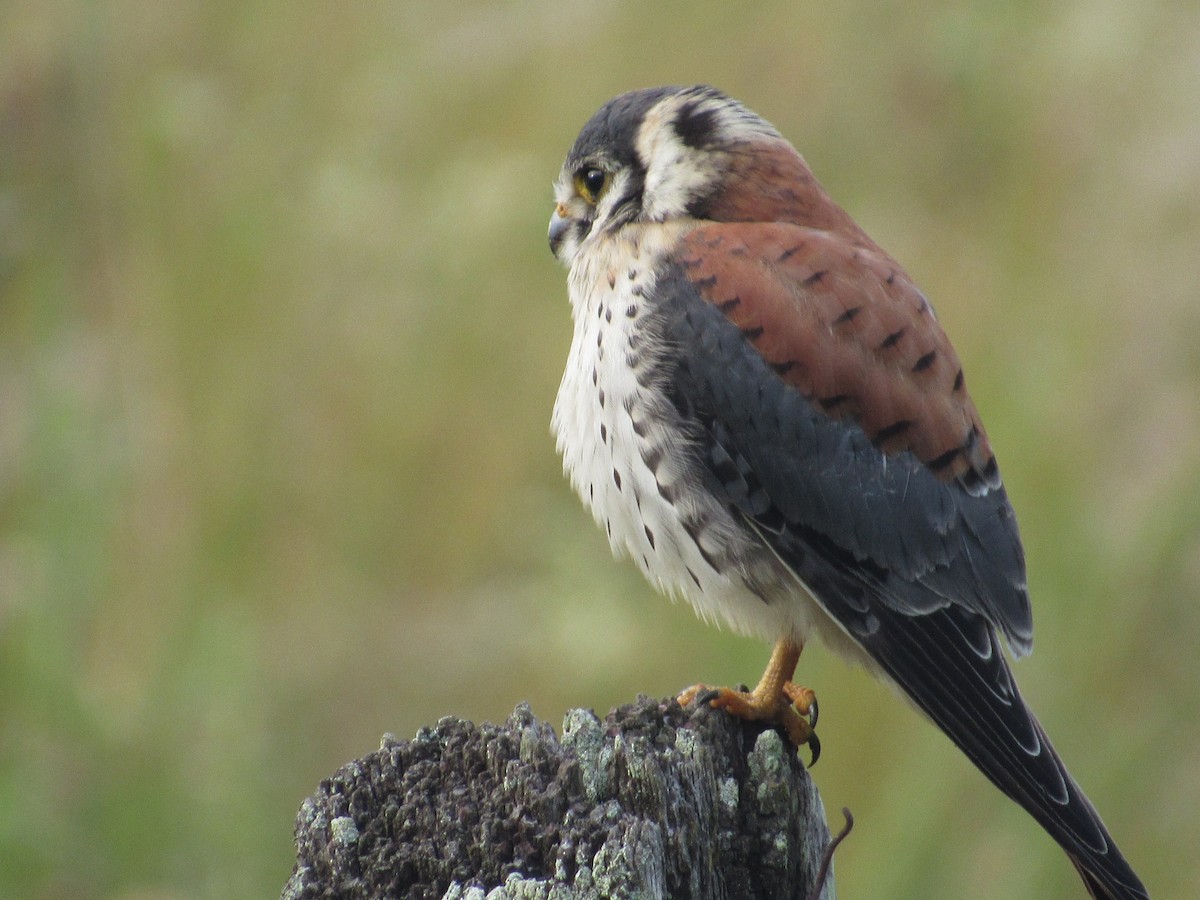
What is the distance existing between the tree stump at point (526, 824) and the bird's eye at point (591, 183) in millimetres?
1519

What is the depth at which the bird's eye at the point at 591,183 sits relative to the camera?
10.3 ft

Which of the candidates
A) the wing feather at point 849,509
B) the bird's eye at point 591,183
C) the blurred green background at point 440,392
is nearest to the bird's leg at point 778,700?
the wing feather at point 849,509

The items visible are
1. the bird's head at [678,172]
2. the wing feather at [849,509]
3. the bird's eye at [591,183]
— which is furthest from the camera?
the bird's eye at [591,183]

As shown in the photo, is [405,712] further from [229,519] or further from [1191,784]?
[1191,784]

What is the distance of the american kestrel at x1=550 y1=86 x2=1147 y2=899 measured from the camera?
256 cm

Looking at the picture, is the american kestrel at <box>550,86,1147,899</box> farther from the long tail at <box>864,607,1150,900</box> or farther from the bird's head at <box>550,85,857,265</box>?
the bird's head at <box>550,85,857,265</box>

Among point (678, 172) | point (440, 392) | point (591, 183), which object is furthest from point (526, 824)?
point (440, 392)

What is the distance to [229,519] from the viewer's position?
3.48 metres

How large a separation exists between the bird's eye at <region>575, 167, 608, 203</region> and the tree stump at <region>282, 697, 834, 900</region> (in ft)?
4.98

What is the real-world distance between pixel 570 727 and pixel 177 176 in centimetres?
238

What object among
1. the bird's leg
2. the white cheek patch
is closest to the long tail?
the bird's leg

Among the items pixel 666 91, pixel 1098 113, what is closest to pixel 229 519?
pixel 666 91

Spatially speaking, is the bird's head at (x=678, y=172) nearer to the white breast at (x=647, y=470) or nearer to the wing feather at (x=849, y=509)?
the white breast at (x=647, y=470)

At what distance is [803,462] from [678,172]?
718 millimetres
